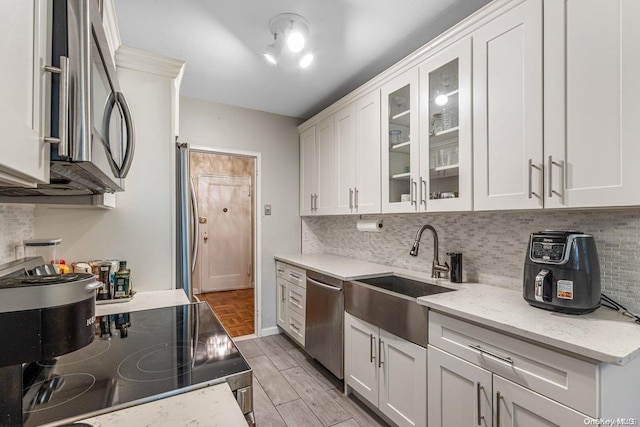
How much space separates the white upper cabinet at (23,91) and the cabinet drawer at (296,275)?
2.33 metres

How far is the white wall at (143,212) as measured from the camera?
1722mm

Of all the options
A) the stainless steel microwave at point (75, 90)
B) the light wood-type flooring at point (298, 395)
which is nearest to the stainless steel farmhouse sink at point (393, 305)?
the light wood-type flooring at point (298, 395)

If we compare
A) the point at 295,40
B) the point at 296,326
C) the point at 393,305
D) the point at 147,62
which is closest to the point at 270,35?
the point at 295,40

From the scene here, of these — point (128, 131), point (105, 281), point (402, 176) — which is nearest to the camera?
point (128, 131)

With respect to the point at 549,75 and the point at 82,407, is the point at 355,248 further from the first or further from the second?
the point at 82,407

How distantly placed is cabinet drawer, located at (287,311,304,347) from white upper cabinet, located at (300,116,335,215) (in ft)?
3.47

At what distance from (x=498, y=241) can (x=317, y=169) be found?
72.7 inches

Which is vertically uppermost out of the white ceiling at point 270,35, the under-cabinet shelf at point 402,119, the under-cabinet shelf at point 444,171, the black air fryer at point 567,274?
the white ceiling at point 270,35

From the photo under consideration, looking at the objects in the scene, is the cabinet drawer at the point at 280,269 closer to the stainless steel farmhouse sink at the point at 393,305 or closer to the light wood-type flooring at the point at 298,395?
the light wood-type flooring at the point at 298,395

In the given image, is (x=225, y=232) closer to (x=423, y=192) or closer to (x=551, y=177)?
(x=423, y=192)

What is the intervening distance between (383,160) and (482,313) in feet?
4.19

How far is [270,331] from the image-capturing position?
333 centimetres

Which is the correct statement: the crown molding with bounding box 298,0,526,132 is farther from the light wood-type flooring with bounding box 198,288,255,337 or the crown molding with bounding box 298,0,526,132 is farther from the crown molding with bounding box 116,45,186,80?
the light wood-type flooring with bounding box 198,288,255,337

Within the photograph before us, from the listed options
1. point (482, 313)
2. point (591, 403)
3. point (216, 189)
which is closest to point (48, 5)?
point (482, 313)
